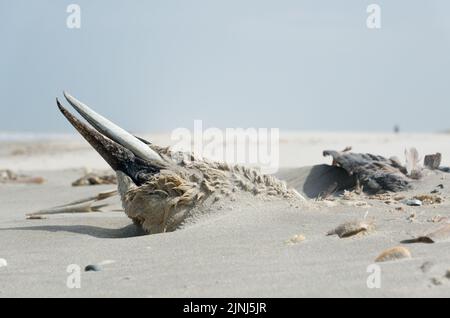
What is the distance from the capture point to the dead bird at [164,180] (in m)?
4.95

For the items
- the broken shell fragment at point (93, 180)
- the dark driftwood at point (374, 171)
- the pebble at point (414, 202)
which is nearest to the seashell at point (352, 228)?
the pebble at point (414, 202)

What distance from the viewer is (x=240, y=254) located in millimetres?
4062

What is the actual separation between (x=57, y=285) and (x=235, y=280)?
2.72 feet

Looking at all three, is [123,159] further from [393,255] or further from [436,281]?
[436,281]

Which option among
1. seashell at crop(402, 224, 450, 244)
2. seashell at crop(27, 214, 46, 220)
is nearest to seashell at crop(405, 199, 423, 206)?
seashell at crop(402, 224, 450, 244)

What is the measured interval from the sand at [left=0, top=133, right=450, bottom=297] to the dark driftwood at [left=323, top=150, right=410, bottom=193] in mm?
197

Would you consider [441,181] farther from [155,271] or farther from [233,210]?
[155,271]

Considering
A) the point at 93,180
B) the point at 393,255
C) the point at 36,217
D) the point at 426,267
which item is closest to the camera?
the point at 426,267

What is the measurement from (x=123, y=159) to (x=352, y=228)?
1.68 metres

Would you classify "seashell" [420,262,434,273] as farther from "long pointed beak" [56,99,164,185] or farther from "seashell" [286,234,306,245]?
"long pointed beak" [56,99,164,185]

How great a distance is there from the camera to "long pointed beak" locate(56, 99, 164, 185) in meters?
5.08

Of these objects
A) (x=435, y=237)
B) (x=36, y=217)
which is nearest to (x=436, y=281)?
(x=435, y=237)

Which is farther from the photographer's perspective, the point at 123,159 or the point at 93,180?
the point at 93,180
